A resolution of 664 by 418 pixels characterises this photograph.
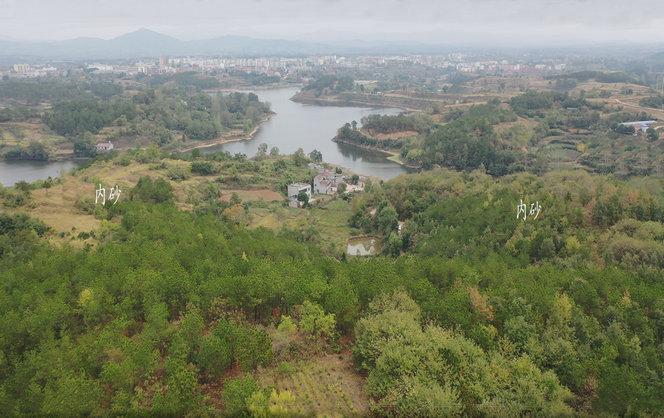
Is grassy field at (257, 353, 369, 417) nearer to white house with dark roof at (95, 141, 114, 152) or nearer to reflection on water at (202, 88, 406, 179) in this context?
reflection on water at (202, 88, 406, 179)

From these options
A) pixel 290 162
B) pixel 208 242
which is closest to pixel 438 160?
pixel 290 162

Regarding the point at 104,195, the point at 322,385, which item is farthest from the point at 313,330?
the point at 104,195

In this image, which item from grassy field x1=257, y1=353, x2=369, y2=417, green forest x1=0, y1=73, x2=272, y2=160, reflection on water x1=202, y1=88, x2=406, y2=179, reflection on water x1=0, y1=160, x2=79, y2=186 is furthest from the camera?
green forest x1=0, y1=73, x2=272, y2=160

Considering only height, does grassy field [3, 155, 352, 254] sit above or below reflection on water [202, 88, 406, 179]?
above

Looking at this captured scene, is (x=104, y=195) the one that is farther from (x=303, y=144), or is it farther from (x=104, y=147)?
(x=303, y=144)

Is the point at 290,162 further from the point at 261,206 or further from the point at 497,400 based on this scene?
the point at 497,400

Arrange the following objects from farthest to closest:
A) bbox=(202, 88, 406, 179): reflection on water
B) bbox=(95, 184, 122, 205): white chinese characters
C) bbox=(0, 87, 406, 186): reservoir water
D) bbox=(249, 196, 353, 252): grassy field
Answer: bbox=(202, 88, 406, 179): reflection on water → bbox=(0, 87, 406, 186): reservoir water → bbox=(249, 196, 353, 252): grassy field → bbox=(95, 184, 122, 205): white chinese characters

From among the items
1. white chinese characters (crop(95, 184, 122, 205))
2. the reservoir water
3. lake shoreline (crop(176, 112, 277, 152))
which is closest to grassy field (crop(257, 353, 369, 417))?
white chinese characters (crop(95, 184, 122, 205))
